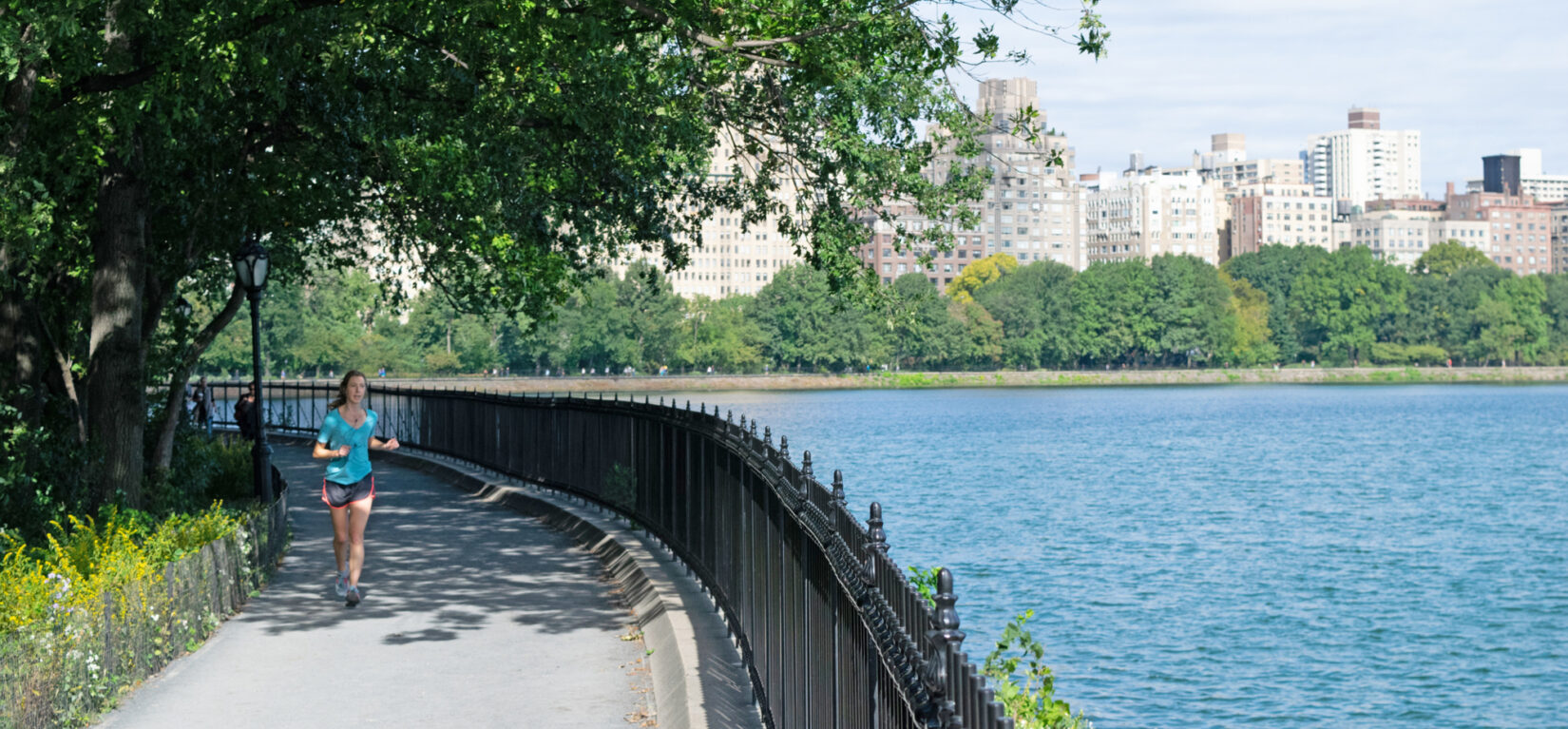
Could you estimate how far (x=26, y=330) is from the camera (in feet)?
49.3

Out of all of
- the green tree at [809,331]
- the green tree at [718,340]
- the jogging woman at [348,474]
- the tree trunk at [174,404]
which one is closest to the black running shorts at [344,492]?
the jogging woman at [348,474]

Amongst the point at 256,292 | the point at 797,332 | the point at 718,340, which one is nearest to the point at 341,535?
the point at 256,292

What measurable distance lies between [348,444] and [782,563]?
5.70 meters

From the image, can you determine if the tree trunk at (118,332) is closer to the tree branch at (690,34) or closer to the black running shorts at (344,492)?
the black running shorts at (344,492)

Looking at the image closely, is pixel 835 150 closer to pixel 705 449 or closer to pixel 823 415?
pixel 705 449

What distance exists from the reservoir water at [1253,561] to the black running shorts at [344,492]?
1347cm

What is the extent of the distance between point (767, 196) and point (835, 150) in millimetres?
2653

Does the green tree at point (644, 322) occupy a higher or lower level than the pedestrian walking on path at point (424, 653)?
higher

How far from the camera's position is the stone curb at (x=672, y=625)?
870 centimetres

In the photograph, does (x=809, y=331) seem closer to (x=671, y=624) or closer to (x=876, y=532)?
(x=671, y=624)

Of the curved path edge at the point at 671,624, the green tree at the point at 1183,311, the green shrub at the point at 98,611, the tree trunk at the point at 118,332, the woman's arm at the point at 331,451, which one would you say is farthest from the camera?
the green tree at the point at 1183,311

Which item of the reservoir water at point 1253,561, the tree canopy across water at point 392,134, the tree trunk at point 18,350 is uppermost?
the tree canopy across water at point 392,134

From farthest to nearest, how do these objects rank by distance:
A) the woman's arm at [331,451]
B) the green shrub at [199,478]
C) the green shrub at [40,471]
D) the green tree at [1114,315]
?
the green tree at [1114,315] < the green shrub at [199,478] < the green shrub at [40,471] < the woman's arm at [331,451]

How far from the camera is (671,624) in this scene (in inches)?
418
